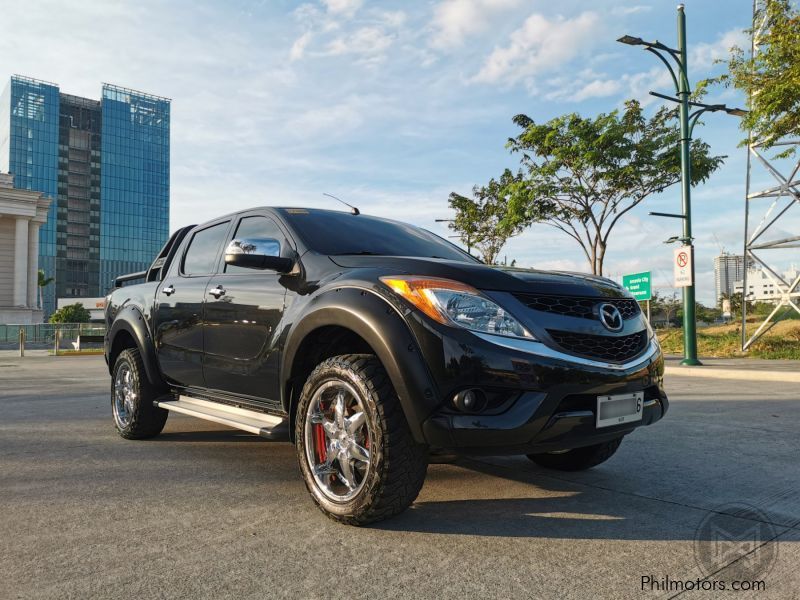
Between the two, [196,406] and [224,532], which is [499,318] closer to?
[224,532]

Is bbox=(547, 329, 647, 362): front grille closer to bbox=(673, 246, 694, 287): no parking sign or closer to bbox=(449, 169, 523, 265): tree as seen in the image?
bbox=(673, 246, 694, 287): no parking sign

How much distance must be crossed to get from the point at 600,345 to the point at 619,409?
12.6 inches

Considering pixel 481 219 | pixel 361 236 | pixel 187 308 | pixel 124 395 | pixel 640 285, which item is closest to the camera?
pixel 361 236

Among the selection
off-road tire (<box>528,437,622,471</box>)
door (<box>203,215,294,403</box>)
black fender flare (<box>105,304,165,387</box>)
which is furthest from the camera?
black fender flare (<box>105,304,165,387</box>)

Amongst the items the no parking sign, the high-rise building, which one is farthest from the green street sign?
A: the high-rise building

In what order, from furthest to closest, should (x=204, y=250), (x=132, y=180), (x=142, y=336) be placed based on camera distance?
(x=132, y=180) → (x=142, y=336) → (x=204, y=250)

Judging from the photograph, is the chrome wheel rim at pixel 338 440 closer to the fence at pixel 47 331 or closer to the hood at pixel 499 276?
the hood at pixel 499 276

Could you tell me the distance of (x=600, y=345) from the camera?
10.1 feet

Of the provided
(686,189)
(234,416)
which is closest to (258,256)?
(234,416)

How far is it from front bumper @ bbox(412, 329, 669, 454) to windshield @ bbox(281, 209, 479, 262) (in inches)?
50.4

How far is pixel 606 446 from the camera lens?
398 centimetres

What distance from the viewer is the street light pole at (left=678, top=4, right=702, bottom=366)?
45.5 feet

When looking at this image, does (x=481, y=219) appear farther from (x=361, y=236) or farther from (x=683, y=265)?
(x=361, y=236)

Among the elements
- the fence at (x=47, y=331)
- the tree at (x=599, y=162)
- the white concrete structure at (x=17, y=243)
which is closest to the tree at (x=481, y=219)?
the tree at (x=599, y=162)
